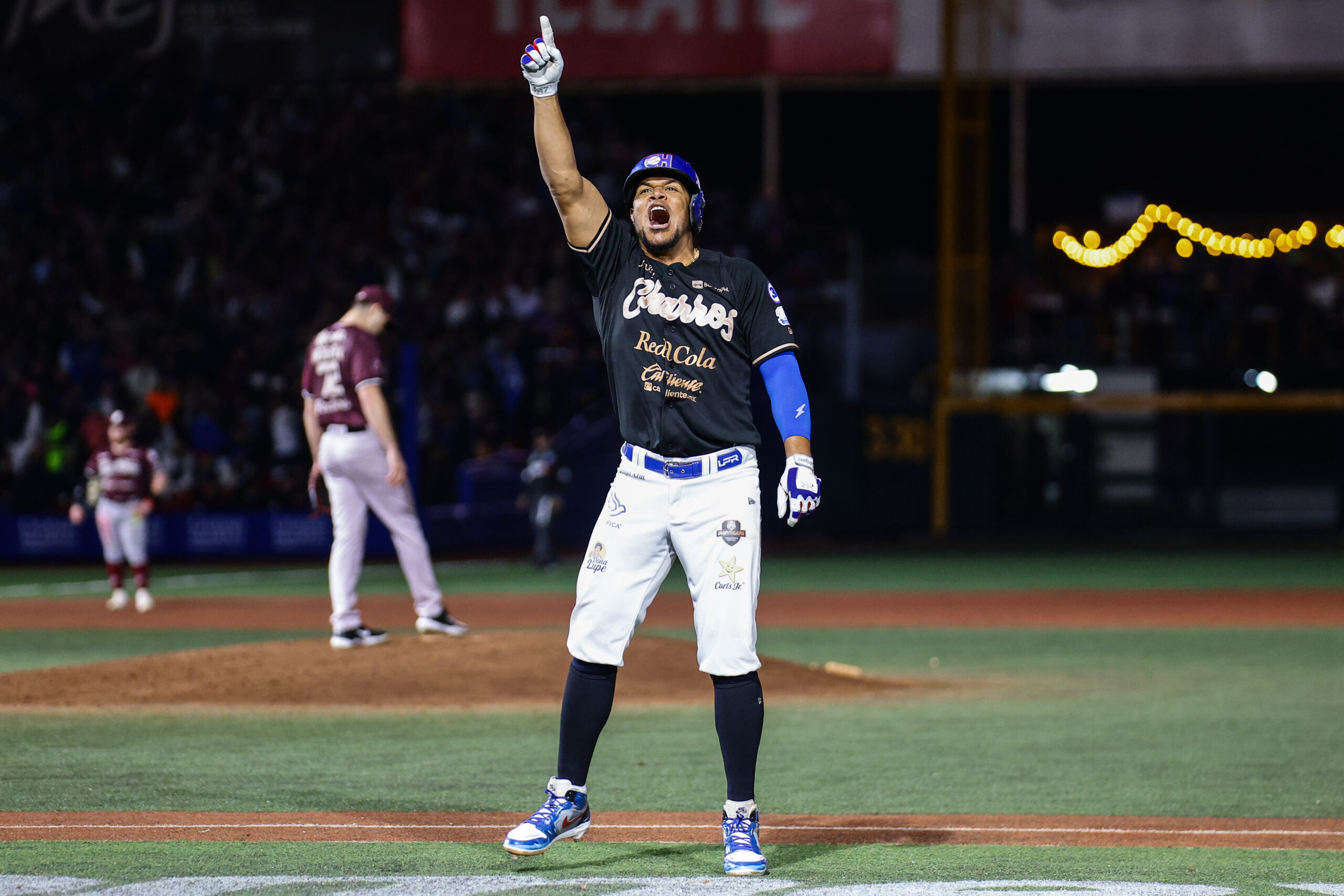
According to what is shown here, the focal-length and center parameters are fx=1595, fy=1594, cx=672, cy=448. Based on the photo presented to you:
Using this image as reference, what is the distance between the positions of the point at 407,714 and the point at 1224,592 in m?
10.1

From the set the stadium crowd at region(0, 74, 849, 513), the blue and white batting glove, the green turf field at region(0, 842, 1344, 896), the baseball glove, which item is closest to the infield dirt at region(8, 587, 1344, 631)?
the baseball glove

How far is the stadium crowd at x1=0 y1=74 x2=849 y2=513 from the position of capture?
20.1 meters

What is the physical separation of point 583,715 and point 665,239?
4.85 ft

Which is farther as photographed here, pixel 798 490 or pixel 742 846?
pixel 742 846

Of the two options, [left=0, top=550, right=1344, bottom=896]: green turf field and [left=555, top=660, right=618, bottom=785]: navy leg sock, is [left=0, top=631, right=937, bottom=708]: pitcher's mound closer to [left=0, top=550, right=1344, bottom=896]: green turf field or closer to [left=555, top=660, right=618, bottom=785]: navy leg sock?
[left=0, top=550, right=1344, bottom=896]: green turf field

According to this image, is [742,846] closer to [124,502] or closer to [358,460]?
[358,460]

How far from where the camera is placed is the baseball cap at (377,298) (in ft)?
31.7

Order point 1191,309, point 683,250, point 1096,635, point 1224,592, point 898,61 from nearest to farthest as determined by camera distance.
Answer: point 683,250
point 1096,635
point 1224,592
point 1191,309
point 898,61

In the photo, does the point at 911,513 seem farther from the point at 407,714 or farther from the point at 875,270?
the point at 407,714

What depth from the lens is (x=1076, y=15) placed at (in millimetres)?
26219

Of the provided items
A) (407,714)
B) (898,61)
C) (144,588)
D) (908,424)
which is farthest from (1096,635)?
(898,61)

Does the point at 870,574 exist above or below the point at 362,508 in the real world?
below

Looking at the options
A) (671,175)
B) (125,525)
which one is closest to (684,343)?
(671,175)

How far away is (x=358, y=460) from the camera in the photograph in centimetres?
941
